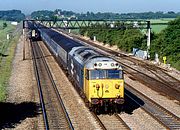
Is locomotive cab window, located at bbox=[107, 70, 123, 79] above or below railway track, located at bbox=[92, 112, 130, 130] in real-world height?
above

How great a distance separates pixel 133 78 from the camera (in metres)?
38.7

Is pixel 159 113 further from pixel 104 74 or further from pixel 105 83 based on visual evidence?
pixel 104 74

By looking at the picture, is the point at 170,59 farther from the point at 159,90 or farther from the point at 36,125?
the point at 36,125

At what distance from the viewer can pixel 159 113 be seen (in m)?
23.4

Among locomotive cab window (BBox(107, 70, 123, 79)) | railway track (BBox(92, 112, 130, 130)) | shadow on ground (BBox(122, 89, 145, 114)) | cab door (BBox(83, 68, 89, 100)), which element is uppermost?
locomotive cab window (BBox(107, 70, 123, 79))

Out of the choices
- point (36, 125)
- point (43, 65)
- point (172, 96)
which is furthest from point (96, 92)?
point (43, 65)

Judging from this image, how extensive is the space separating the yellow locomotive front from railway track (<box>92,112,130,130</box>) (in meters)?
0.78

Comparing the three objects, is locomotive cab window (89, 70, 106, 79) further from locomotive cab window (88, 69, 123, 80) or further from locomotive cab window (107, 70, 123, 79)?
locomotive cab window (107, 70, 123, 79)

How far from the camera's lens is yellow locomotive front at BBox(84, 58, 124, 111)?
21.9 m

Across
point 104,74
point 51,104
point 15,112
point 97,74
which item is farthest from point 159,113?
point 15,112

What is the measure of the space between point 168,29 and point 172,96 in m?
25.8

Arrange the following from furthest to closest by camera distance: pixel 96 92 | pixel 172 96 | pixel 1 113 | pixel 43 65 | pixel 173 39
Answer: pixel 173 39
pixel 43 65
pixel 172 96
pixel 1 113
pixel 96 92

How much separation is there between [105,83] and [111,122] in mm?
2073

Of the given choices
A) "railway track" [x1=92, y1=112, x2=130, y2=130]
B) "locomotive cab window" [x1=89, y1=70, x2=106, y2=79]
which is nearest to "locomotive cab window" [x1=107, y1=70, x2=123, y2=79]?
"locomotive cab window" [x1=89, y1=70, x2=106, y2=79]
